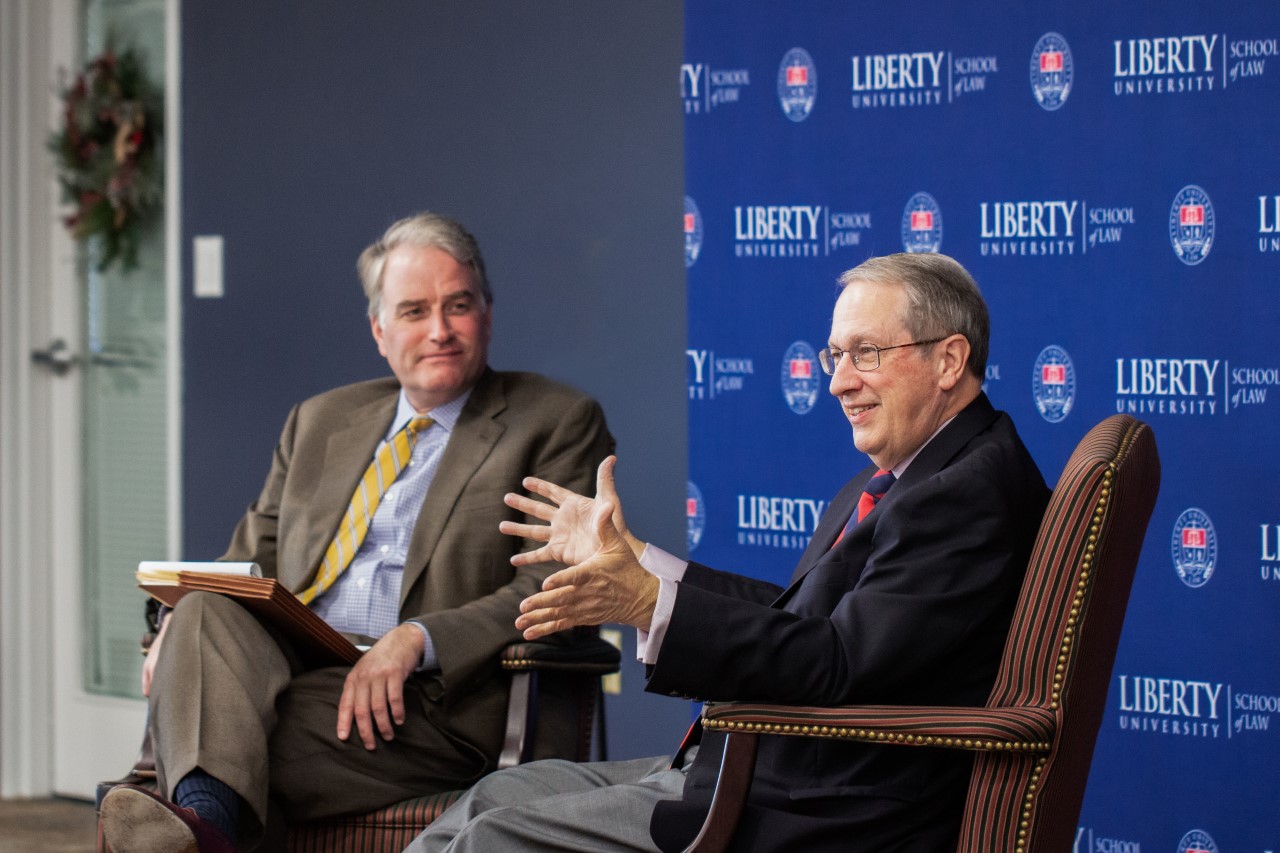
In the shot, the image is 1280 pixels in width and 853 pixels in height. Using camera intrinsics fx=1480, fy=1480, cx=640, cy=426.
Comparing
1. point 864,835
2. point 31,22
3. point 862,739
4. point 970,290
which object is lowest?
point 864,835

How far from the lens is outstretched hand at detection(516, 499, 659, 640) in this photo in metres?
1.84

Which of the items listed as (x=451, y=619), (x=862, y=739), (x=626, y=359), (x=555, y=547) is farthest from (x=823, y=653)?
(x=626, y=359)

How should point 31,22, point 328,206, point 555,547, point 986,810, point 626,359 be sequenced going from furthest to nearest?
point 31,22 → point 328,206 → point 626,359 → point 555,547 → point 986,810

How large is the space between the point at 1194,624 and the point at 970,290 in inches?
47.6

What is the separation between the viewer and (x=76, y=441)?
451cm

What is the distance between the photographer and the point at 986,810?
1795 millimetres

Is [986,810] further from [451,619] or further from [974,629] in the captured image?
[451,619]

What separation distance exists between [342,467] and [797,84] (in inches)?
54.2

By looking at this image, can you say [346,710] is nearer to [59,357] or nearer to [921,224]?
[921,224]

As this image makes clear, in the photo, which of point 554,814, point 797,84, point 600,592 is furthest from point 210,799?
point 797,84

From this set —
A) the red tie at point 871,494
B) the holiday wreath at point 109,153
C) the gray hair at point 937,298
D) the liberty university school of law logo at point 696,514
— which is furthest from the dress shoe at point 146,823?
the holiday wreath at point 109,153

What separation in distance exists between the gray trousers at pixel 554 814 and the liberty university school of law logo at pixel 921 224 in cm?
145

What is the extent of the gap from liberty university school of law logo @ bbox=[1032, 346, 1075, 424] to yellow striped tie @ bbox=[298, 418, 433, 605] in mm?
1267

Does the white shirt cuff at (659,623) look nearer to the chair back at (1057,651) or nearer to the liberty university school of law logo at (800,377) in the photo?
the chair back at (1057,651)
